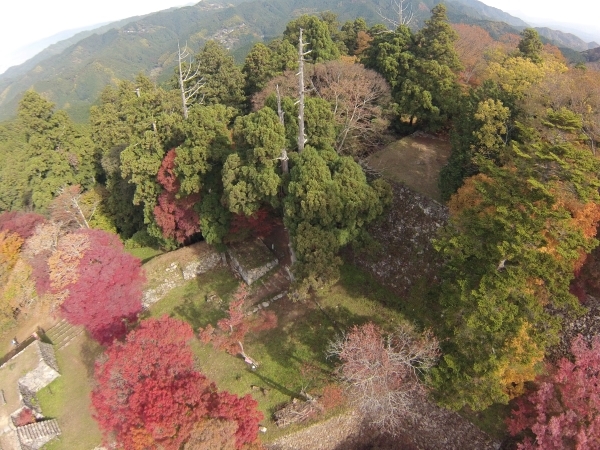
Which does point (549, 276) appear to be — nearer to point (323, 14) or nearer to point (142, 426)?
point (142, 426)

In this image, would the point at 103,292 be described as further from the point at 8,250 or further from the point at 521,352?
the point at 521,352

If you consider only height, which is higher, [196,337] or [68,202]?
[68,202]

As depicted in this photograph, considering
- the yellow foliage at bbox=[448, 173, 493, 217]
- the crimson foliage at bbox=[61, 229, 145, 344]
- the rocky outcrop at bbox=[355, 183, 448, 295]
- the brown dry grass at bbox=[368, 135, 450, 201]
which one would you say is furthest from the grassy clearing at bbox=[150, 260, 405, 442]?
the brown dry grass at bbox=[368, 135, 450, 201]

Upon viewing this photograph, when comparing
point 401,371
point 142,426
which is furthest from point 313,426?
point 142,426

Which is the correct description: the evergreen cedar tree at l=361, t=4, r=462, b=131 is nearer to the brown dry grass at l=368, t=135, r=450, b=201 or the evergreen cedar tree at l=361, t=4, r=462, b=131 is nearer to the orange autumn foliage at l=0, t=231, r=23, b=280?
the brown dry grass at l=368, t=135, r=450, b=201

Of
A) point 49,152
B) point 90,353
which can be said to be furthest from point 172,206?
point 49,152

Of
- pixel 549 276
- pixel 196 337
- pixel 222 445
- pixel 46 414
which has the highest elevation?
pixel 549 276
